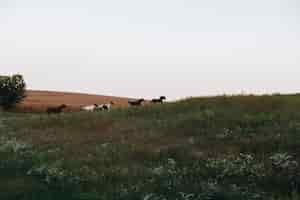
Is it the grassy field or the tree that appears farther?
the tree

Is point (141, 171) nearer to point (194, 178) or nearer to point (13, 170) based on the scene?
point (194, 178)

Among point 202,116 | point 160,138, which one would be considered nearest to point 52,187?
point 160,138

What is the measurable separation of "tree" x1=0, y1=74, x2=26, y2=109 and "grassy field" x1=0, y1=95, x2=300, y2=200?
3806 cm

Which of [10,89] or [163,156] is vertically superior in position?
[10,89]

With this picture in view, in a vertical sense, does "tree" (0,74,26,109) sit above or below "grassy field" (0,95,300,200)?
above

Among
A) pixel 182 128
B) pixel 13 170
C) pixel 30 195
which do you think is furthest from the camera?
pixel 182 128

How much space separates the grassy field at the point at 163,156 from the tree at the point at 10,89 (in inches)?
1499

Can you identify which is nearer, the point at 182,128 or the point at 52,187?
the point at 52,187

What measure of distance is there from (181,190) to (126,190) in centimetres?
184

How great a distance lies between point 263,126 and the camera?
29.3 metres

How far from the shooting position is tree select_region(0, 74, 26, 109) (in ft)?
245

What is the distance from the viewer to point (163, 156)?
918 inches

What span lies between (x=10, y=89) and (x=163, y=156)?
55505mm

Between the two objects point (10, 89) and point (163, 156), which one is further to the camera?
point (10, 89)
